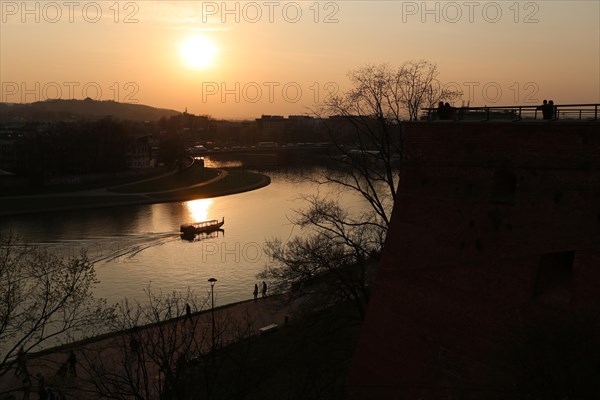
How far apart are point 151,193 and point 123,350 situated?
38405 millimetres

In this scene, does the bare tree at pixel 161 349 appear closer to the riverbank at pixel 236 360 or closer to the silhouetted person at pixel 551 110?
the riverbank at pixel 236 360

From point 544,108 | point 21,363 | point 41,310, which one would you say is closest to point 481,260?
point 544,108

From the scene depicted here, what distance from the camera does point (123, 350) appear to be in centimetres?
1605

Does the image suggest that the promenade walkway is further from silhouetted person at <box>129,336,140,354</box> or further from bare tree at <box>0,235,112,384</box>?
bare tree at <box>0,235,112,384</box>

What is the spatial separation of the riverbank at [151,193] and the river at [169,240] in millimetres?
1835

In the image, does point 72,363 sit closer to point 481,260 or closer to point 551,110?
point 481,260

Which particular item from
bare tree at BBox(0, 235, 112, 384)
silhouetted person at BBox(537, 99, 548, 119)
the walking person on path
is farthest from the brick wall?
the walking person on path

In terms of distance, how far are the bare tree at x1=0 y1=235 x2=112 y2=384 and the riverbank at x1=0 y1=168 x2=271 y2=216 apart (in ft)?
78.1

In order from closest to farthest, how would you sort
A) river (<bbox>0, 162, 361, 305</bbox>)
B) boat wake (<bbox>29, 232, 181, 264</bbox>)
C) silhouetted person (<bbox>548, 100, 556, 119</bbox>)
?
silhouetted person (<bbox>548, 100, 556, 119</bbox>) < river (<bbox>0, 162, 361, 305</bbox>) < boat wake (<bbox>29, 232, 181, 264</bbox>)

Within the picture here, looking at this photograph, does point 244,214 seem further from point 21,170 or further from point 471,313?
point 471,313

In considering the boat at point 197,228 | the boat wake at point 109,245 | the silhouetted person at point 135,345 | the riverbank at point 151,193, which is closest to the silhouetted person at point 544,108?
the silhouetted person at point 135,345

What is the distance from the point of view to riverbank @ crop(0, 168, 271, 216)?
45312 millimetres

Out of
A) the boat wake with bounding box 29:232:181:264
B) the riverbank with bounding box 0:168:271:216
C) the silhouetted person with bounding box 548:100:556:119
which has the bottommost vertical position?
the boat wake with bounding box 29:232:181:264

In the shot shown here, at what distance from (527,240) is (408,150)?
247 centimetres
